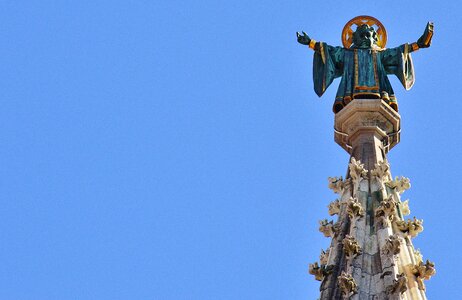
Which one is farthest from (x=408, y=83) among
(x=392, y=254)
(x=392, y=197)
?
(x=392, y=254)

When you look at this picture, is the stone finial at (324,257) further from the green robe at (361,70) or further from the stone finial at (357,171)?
the green robe at (361,70)

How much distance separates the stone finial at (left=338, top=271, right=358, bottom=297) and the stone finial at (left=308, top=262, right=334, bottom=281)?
4.48ft

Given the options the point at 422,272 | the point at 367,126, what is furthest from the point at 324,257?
the point at 367,126

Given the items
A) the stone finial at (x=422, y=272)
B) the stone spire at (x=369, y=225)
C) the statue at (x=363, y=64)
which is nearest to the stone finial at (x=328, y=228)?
the stone spire at (x=369, y=225)

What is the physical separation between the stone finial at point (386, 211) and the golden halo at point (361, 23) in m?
8.07

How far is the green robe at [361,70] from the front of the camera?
3369 cm

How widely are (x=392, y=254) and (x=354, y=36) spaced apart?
10.3 meters

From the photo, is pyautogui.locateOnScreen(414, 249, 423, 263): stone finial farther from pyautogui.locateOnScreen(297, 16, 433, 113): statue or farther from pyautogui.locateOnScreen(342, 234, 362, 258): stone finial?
pyautogui.locateOnScreen(297, 16, 433, 113): statue

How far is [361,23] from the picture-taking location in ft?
120

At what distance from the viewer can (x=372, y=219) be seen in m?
28.8

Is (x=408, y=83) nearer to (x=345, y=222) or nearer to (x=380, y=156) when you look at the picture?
(x=380, y=156)

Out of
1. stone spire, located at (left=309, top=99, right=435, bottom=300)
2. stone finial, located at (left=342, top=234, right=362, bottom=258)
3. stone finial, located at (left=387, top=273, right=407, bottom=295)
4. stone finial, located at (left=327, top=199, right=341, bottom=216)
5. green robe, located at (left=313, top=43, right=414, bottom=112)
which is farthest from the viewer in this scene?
green robe, located at (left=313, top=43, right=414, bottom=112)

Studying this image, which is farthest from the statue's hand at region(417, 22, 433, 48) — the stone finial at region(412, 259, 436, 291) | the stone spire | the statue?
the stone finial at region(412, 259, 436, 291)

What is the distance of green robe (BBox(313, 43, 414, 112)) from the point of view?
33.7 m
